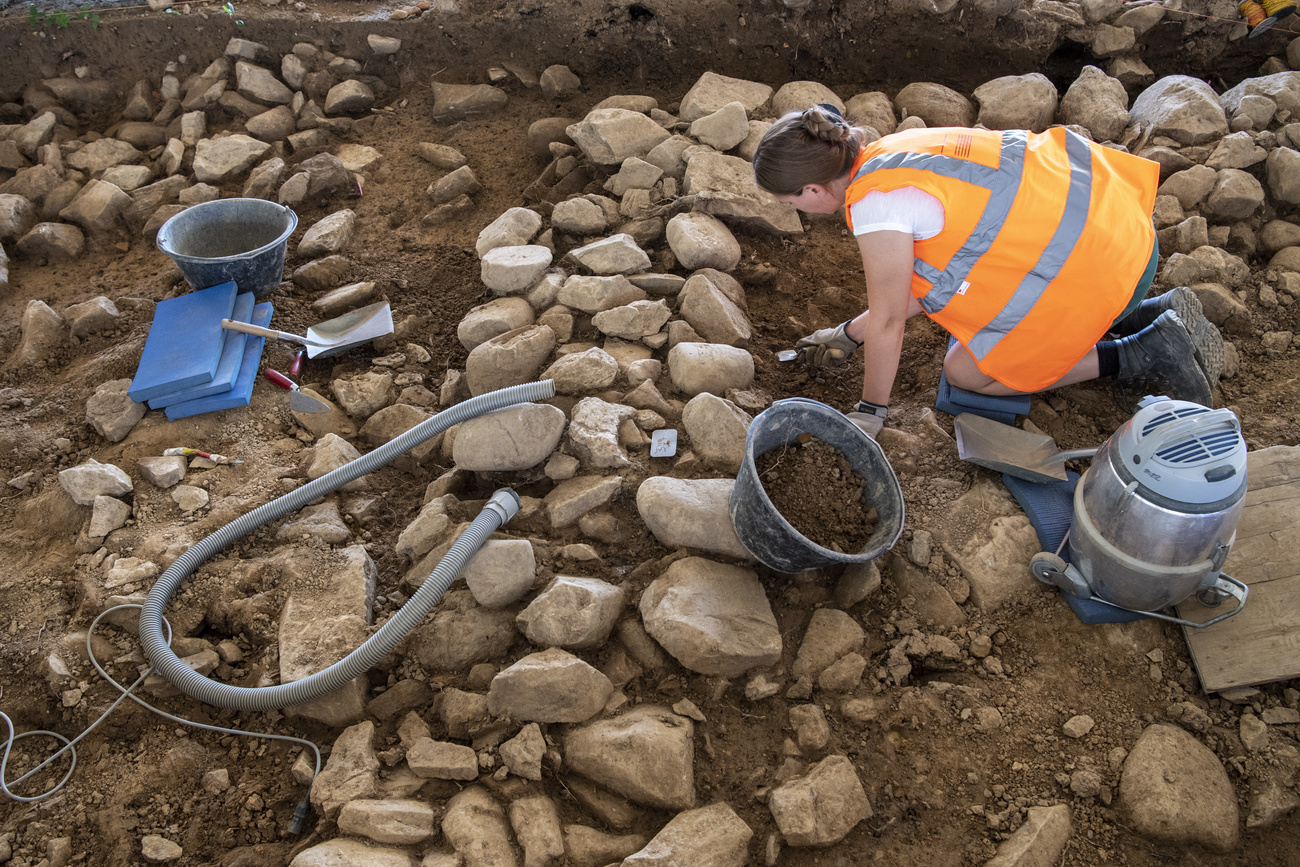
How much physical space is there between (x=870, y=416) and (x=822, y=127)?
97cm

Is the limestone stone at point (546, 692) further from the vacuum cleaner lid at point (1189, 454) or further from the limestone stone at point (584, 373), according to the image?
the vacuum cleaner lid at point (1189, 454)

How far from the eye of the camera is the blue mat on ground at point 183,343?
295 cm

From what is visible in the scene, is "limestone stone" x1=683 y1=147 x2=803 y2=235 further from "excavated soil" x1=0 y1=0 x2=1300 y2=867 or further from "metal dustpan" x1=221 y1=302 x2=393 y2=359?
"metal dustpan" x1=221 y1=302 x2=393 y2=359

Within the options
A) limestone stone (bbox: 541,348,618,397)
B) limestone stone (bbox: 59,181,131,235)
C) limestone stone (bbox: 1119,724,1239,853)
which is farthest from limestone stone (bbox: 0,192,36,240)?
limestone stone (bbox: 1119,724,1239,853)

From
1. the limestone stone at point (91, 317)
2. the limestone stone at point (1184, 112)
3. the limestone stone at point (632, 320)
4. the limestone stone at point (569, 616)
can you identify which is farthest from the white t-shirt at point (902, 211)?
the limestone stone at point (91, 317)

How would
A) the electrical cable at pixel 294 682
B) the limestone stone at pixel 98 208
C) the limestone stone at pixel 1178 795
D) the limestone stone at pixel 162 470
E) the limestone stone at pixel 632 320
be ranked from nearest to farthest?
the limestone stone at pixel 1178 795, the electrical cable at pixel 294 682, the limestone stone at pixel 162 470, the limestone stone at pixel 632 320, the limestone stone at pixel 98 208

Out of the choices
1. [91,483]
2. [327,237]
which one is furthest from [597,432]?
[327,237]

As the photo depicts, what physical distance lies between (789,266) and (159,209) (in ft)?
→ 10.6

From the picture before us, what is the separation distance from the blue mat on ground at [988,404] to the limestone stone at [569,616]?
1459mm

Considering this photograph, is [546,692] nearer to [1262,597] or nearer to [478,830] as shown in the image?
[478,830]

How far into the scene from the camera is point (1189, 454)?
1887 mm

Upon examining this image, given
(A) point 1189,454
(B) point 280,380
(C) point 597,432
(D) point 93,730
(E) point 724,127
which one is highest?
(E) point 724,127

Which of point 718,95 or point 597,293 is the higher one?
point 718,95

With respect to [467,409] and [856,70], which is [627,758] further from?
[856,70]
